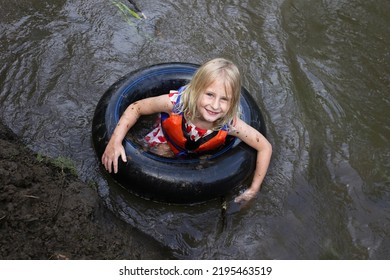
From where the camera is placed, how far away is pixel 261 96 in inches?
196

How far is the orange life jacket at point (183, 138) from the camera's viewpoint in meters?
3.79

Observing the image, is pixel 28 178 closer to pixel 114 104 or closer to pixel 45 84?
pixel 114 104

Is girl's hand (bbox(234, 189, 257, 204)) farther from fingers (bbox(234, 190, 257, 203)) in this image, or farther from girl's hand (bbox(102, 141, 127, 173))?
girl's hand (bbox(102, 141, 127, 173))

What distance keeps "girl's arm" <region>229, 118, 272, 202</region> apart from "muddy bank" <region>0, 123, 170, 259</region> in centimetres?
95

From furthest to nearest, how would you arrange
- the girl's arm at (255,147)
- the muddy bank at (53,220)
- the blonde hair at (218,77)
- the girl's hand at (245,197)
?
1. the girl's hand at (245,197)
2. the girl's arm at (255,147)
3. the blonde hair at (218,77)
4. the muddy bank at (53,220)

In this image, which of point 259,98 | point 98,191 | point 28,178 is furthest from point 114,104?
point 259,98

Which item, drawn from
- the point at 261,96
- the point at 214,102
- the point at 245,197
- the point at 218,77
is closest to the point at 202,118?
the point at 214,102

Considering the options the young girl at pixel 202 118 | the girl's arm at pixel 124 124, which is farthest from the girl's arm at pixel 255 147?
the girl's arm at pixel 124 124

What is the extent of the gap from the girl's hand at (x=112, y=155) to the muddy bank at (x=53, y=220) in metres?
0.28

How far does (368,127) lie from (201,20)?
260 cm

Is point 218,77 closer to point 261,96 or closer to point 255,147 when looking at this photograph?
point 255,147

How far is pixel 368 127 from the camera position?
15.1 feet

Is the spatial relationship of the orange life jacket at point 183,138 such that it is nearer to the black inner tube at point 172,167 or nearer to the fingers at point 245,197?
the black inner tube at point 172,167

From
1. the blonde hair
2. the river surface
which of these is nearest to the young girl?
the blonde hair
